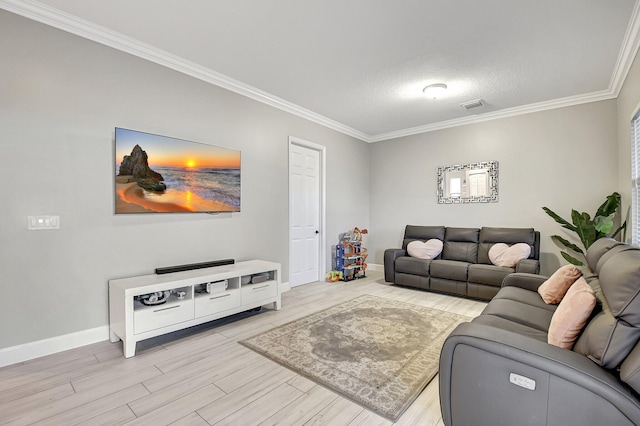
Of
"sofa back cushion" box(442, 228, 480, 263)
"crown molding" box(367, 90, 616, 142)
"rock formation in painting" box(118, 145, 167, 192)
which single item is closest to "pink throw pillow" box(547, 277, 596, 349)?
"sofa back cushion" box(442, 228, 480, 263)

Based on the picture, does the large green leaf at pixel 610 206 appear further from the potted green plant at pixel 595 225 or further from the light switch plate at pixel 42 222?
the light switch plate at pixel 42 222

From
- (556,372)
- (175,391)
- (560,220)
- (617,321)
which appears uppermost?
(560,220)

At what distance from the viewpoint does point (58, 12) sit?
7.94 ft

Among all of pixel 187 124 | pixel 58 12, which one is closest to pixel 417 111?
pixel 187 124

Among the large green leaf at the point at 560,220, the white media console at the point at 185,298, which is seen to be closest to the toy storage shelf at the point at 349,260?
the white media console at the point at 185,298

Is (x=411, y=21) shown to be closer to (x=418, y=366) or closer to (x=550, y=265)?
(x=418, y=366)

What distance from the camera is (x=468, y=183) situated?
5.09 meters

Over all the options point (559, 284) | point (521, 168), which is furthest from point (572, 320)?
point (521, 168)

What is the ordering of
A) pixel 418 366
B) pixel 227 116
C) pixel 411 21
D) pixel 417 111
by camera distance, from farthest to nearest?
1. pixel 417 111
2. pixel 227 116
3. pixel 411 21
4. pixel 418 366

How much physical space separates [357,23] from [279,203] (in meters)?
2.52

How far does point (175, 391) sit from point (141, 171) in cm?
200

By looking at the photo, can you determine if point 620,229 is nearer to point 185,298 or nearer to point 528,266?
point 528,266

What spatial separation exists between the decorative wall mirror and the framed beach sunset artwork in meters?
3.62

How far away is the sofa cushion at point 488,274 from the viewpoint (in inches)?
153
